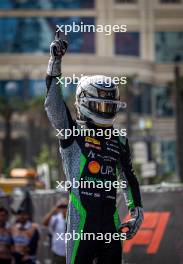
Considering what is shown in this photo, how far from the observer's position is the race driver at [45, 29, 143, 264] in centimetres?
585

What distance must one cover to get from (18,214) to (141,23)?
38.1 metres

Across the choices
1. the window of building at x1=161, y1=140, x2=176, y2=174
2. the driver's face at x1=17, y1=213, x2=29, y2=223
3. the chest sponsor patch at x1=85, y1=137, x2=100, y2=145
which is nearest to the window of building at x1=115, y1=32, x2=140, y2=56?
the window of building at x1=161, y1=140, x2=176, y2=174

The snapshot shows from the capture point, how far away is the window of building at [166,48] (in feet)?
176

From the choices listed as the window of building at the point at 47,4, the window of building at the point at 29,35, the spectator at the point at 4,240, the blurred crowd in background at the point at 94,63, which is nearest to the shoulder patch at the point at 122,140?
the spectator at the point at 4,240

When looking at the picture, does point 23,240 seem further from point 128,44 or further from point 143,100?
point 143,100

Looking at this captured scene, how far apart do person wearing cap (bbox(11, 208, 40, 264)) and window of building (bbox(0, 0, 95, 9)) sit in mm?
38525

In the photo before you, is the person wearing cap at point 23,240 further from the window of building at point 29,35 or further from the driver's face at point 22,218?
the window of building at point 29,35

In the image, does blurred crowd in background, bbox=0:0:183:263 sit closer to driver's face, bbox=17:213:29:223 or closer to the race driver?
driver's face, bbox=17:213:29:223

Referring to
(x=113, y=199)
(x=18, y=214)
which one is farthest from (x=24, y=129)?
(x=113, y=199)

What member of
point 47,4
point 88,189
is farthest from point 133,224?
point 47,4

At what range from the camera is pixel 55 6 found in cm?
5609

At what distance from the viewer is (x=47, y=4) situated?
56.7 meters

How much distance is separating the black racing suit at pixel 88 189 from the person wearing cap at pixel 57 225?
691 centimetres

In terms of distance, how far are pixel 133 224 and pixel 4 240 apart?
21.1 ft
